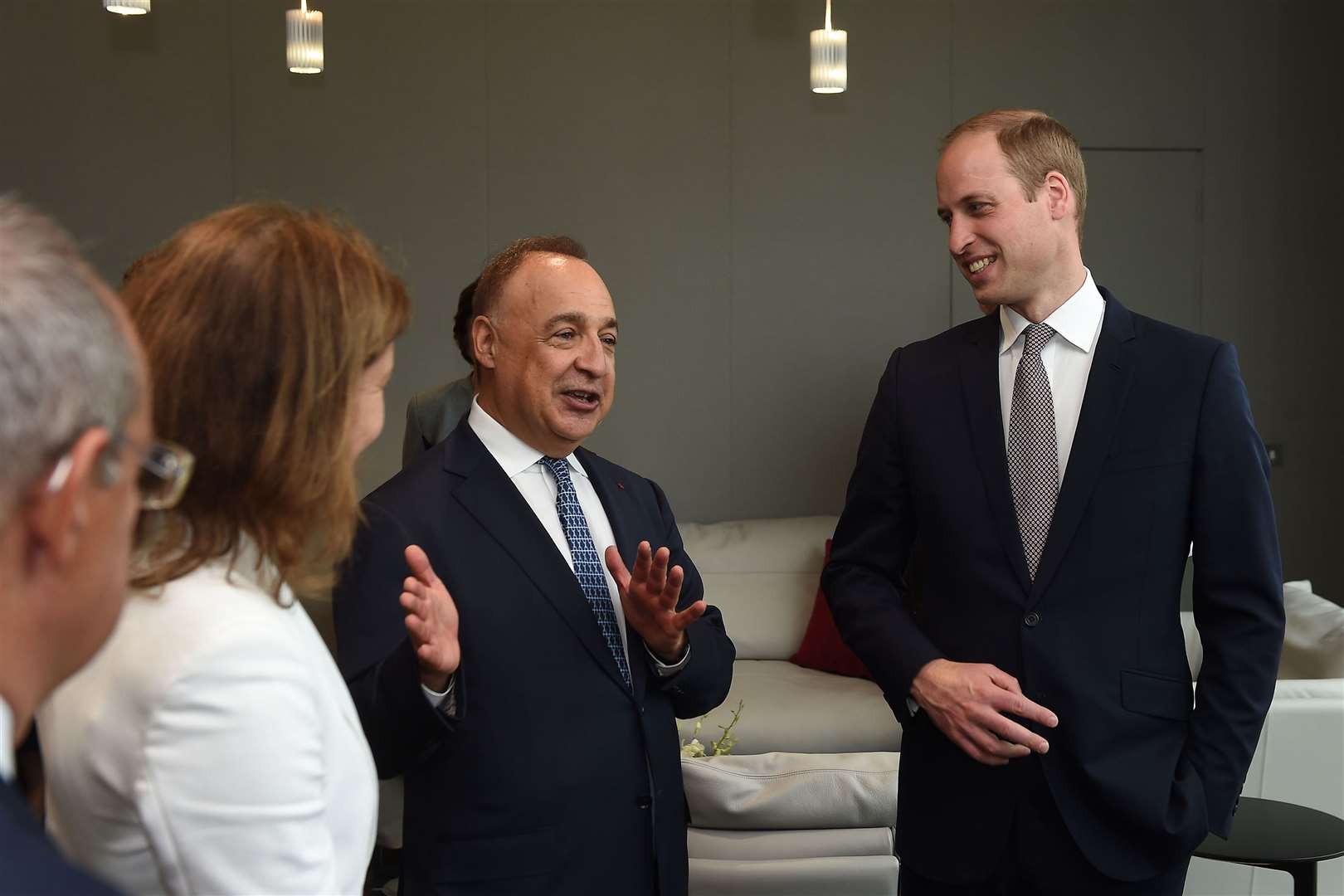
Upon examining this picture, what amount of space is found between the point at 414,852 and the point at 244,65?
15.0 ft

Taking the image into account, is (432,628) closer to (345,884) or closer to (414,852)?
(414,852)

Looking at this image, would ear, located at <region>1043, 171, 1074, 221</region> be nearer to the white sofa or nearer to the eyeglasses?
the white sofa

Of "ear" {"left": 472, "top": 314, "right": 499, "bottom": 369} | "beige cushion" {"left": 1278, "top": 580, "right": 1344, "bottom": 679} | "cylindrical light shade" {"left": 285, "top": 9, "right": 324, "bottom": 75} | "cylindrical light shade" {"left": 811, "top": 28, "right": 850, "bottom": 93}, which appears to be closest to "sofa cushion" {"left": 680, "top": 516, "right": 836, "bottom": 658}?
"cylindrical light shade" {"left": 811, "top": 28, "right": 850, "bottom": 93}

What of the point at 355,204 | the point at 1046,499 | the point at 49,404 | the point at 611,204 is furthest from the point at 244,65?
the point at 49,404

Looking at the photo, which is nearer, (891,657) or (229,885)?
(229,885)

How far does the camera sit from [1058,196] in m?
2.16

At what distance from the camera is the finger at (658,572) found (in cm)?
182

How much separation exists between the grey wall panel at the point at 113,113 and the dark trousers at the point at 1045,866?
15.4ft

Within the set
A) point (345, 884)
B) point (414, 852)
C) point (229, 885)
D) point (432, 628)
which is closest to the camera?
point (229, 885)

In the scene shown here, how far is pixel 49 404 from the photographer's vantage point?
0.68 m

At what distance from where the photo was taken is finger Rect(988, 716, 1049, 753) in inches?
74.2

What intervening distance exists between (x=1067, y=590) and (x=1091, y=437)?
0.81 ft

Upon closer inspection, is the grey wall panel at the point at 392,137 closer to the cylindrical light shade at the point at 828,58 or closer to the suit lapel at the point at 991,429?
the cylindrical light shade at the point at 828,58

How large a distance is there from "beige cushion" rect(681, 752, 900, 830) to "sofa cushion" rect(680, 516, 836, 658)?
9.41 feet
